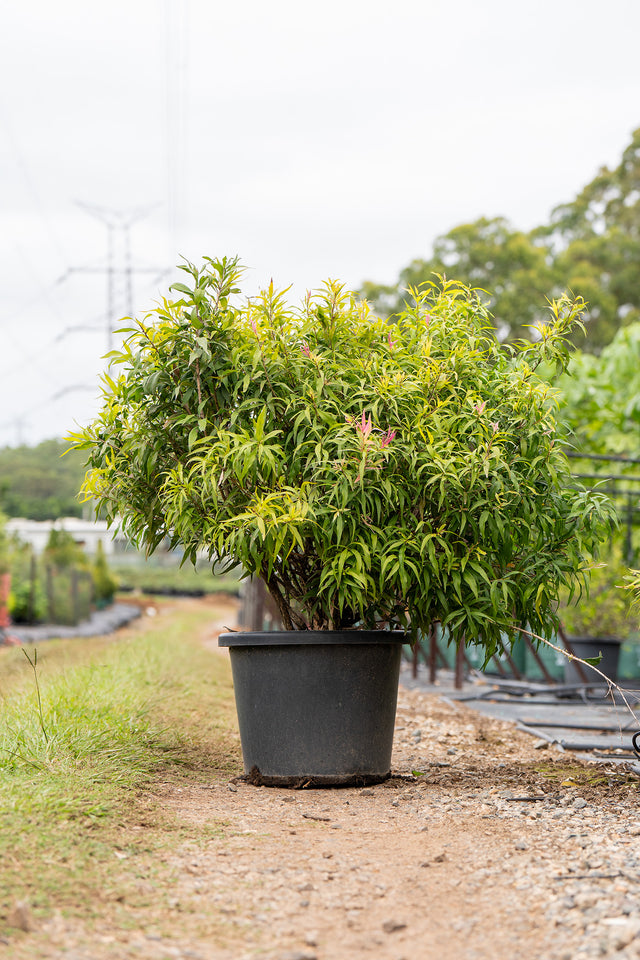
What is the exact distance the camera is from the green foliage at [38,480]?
30719 mm

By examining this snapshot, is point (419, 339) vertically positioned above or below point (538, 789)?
above

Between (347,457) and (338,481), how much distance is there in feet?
0.49

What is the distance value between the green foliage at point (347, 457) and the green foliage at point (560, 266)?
18.8 meters

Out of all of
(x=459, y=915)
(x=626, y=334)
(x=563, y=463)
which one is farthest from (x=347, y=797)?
(x=626, y=334)

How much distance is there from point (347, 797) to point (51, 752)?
1.23 meters

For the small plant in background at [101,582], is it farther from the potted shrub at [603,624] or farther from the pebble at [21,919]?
the pebble at [21,919]

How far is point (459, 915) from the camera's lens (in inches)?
93.7

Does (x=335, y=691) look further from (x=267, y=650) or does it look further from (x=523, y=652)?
(x=523, y=652)

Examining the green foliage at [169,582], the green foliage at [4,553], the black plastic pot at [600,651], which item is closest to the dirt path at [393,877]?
the black plastic pot at [600,651]

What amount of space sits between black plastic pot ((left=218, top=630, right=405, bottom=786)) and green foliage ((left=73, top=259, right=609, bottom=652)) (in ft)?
0.63

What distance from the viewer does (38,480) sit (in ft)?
107

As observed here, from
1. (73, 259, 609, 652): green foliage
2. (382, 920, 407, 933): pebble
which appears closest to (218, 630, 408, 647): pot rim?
(73, 259, 609, 652): green foliage

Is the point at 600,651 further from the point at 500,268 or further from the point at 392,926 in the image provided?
the point at 500,268

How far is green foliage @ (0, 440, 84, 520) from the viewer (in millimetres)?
30719
